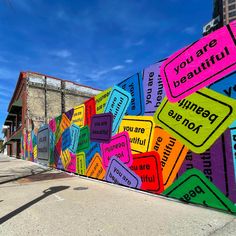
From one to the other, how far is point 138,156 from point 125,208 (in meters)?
1.90

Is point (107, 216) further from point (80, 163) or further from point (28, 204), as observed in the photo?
point (80, 163)

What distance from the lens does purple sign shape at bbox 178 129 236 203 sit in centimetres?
463

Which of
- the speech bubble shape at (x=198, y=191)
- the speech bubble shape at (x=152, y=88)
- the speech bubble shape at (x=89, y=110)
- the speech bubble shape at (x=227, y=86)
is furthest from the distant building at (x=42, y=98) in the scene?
the speech bubble shape at (x=227, y=86)

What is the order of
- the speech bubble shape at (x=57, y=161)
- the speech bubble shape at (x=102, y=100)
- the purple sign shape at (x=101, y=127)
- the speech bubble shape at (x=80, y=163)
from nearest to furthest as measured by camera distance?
the purple sign shape at (x=101, y=127) → the speech bubble shape at (x=102, y=100) → the speech bubble shape at (x=80, y=163) → the speech bubble shape at (x=57, y=161)

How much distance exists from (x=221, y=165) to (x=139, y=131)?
8.63 feet

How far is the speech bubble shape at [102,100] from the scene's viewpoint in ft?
29.6

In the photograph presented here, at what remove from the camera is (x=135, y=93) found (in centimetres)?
732

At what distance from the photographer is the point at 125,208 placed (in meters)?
5.35

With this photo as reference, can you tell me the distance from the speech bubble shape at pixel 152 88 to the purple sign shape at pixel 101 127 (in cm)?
213

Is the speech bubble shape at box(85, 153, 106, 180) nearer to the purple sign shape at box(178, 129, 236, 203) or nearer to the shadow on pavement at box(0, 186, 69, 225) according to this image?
the shadow on pavement at box(0, 186, 69, 225)

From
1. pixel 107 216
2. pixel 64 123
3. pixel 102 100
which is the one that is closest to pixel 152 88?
pixel 102 100

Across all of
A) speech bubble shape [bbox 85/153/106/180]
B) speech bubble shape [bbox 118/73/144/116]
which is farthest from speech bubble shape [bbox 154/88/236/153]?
speech bubble shape [bbox 85/153/106/180]

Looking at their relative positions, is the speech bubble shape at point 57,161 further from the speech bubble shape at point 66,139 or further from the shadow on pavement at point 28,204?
the shadow on pavement at point 28,204

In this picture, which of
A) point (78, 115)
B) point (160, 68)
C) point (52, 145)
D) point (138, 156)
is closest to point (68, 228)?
point (138, 156)
